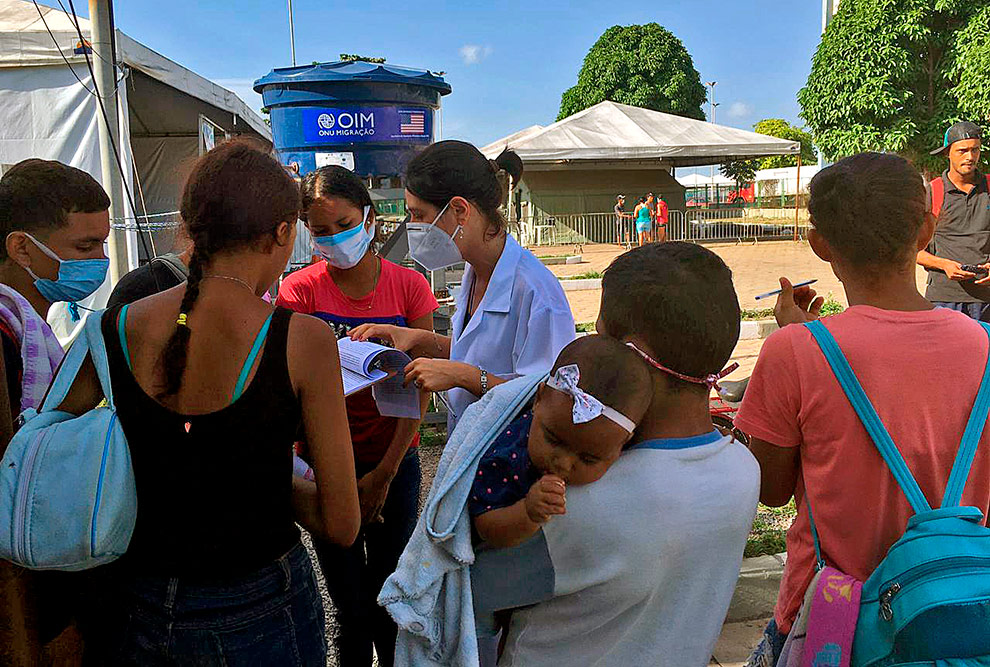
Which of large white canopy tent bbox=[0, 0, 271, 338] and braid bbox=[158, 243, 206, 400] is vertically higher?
large white canopy tent bbox=[0, 0, 271, 338]

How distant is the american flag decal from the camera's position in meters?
5.82

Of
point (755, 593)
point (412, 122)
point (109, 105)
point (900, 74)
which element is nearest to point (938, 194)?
point (755, 593)

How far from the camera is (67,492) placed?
1.43 metres

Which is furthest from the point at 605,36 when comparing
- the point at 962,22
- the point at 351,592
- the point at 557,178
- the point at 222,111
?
the point at 351,592

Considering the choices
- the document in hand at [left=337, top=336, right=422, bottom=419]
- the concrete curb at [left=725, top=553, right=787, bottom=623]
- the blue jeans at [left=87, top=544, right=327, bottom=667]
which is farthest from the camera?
the concrete curb at [left=725, top=553, right=787, bottom=623]

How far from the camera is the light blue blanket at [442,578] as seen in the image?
4.73 ft

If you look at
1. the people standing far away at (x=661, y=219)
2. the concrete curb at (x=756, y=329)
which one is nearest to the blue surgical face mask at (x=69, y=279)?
the concrete curb at (x=756, y=329)

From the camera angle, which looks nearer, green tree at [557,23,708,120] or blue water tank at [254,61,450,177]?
blue water tank at [254,61,450,177]

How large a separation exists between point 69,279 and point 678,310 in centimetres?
190

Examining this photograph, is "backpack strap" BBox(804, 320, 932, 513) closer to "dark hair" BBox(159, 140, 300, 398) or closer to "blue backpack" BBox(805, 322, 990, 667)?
"blue backpack" BBox(805, 322, 990, 667)

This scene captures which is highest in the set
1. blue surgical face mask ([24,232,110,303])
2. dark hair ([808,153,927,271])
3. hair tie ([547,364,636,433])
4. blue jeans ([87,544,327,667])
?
dark hair ([808,153,927,271])

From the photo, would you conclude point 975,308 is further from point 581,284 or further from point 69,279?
point 581,284

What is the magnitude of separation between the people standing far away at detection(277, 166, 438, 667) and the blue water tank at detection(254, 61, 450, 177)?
299 centimetres

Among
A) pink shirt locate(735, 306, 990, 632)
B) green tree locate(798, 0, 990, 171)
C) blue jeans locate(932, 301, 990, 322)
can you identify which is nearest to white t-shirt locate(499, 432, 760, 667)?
pink shirt locate(735, 306, 990, 632)
